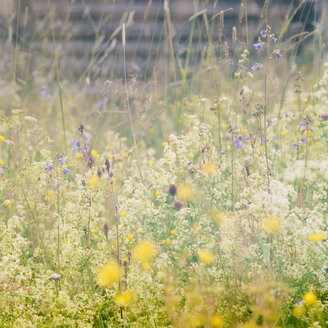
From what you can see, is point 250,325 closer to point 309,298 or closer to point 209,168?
point 309,298

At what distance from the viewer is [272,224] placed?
52.2 inches

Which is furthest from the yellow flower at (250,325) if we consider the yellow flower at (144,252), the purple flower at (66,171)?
the purple flower at (66,171)

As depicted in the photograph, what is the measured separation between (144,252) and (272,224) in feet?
1.31

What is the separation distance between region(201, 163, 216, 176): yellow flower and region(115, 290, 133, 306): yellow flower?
1.80ft

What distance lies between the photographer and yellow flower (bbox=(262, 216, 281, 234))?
4.35 ft

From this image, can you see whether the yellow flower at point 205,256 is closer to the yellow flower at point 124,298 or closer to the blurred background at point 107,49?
the yellow flower at point 124,298

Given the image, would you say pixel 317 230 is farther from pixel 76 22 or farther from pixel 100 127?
pixel 76 22

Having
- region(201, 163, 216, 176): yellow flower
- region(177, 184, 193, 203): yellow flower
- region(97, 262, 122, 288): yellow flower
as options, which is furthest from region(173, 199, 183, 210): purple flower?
region(97, 262, 122, 288): yellow flower

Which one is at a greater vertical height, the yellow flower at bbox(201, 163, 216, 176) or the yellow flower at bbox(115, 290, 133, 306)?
the yellow flower at bbox(201, 163, 216, 176)

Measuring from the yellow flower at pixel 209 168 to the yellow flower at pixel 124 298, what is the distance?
0.55 m

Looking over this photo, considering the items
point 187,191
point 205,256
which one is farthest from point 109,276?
point 187,191

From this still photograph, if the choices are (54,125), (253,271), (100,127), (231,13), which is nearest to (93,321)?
(253,271)

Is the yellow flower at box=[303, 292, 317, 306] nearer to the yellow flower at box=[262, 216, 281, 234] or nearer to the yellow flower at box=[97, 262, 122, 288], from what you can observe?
the yellow flower at box=[262, 216, 281, 234]

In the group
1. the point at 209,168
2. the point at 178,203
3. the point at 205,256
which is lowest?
the point at 178,203
